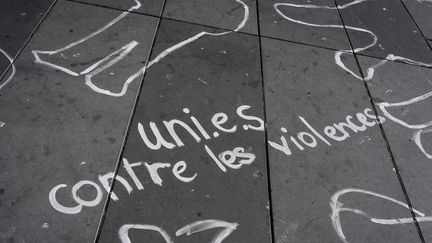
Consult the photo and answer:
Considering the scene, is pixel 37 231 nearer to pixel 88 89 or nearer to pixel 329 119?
pixel 88 89

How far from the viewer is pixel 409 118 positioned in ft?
10.6

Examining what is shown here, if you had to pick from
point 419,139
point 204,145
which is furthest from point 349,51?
point 204,145

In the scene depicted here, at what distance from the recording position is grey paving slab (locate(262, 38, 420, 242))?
240 centimetres

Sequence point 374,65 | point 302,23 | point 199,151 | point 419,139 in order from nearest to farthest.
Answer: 1. point 199,151
2. point 419,139
3. point 374,65
4. point 302,23

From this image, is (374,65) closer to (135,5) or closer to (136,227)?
(135,5)

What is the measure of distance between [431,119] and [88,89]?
293 cm

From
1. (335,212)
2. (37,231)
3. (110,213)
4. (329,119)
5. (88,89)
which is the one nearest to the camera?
(37,231)

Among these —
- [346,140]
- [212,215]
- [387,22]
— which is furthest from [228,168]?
[387,22]

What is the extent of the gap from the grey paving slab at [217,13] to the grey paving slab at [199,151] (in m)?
0.27

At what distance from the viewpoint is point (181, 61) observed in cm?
322

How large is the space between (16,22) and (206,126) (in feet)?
6.41

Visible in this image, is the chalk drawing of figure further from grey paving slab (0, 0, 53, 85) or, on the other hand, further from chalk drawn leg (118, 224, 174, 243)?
grey paving slab (0, 0, 53, 85)

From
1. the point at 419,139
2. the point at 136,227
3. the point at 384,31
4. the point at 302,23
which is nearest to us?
the point at 136,227

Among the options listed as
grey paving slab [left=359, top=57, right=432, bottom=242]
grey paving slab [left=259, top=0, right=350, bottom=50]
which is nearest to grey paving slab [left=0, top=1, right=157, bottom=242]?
grey paving slab [left=259, top=0, right=350, bottom=50]
